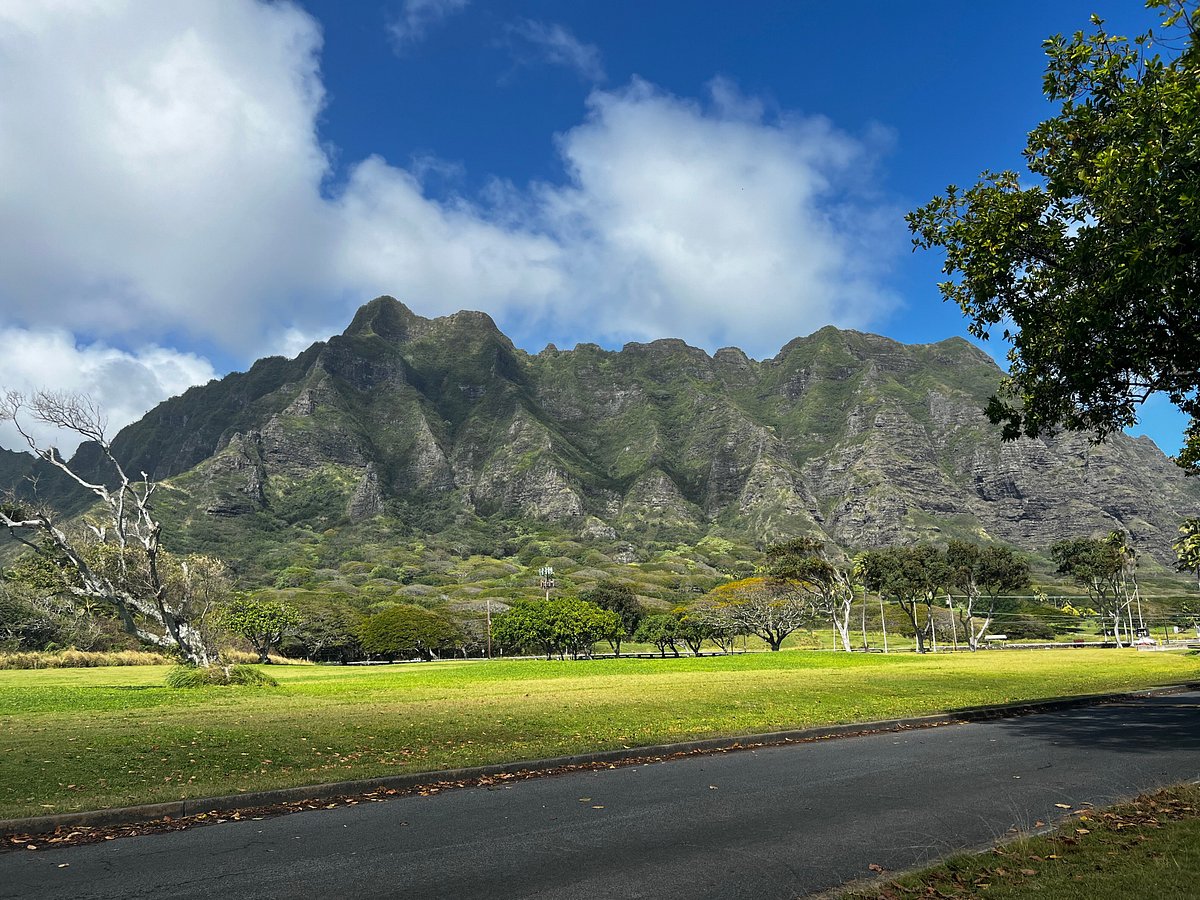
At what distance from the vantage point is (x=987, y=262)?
15.4 m

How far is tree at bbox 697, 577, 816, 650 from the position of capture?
83562mm

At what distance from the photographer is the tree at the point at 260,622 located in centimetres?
8388

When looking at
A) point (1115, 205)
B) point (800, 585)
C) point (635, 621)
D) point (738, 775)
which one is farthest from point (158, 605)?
point (635, 621)

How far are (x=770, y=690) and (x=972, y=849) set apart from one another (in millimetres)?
20571

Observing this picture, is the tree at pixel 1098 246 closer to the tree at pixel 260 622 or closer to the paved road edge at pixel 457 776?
the paved road edge at pixel 457 776

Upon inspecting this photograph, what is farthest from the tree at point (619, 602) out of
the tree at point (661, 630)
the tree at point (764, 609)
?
the tree at point (764, 609)

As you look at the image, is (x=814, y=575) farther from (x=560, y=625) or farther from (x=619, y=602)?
(x=619, y=602)

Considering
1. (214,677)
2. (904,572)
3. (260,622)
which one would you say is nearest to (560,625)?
(260,622)

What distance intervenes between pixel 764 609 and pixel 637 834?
257 feet

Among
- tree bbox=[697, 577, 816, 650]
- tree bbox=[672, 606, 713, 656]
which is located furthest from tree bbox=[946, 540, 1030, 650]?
tree bbox=[672, 606, 713, 656]

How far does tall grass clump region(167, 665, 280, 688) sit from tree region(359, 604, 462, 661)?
6337 cm

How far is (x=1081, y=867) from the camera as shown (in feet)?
21.5

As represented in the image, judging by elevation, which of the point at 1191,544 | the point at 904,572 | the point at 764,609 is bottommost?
the point at 764,609

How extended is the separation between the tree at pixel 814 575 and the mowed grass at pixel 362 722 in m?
42.3
